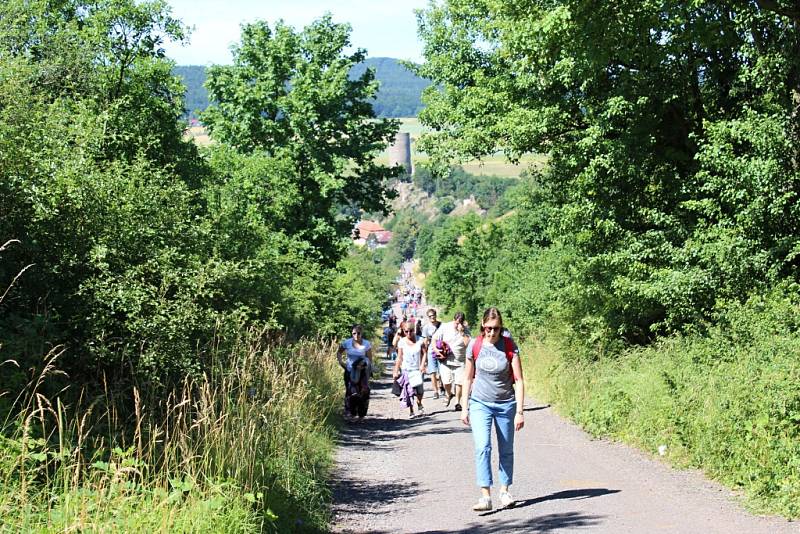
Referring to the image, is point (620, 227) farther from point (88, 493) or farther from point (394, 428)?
point (88, 493)

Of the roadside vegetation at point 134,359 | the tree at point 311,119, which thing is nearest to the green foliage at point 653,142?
the roadside vegetation at point 134,359

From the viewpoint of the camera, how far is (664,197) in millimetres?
17984

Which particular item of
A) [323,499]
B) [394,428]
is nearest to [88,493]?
[323,499]

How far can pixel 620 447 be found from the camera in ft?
43.2

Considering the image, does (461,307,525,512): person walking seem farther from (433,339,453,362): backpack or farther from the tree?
the tree

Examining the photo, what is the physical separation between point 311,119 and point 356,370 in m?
21.0

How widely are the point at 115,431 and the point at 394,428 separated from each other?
9212 millimetres

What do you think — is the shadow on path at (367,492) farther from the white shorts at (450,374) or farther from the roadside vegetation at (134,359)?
the white shorts at (450,374)

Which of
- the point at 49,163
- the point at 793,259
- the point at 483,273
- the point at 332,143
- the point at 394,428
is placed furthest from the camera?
the point at 483,273

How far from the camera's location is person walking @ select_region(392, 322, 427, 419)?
18.1m

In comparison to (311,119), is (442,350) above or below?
below

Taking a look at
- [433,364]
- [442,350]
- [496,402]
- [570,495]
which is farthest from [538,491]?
[433,364]

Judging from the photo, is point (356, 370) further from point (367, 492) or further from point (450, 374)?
point (367, 492)

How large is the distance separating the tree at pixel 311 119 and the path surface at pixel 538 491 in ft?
70.6
